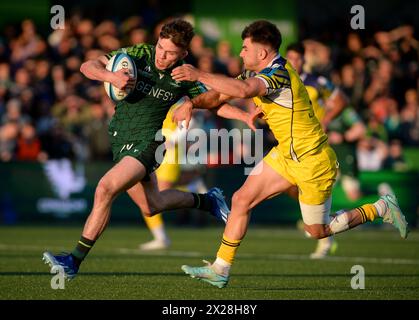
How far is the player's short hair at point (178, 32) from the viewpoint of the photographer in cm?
895

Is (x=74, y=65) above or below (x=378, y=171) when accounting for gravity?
above

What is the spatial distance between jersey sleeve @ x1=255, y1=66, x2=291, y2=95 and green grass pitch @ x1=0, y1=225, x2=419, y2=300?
184 centimetres

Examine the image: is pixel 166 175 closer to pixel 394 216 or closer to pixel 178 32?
pixel 394 216

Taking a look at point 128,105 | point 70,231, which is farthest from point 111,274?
point 70,231

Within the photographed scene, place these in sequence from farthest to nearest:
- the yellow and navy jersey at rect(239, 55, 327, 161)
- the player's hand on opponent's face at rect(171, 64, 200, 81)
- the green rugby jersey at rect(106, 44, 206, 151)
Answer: the green rugby jersey at rect(106, 44, 206, 151)
the yellow and navy jersey at rect(239, 55, 327, 161)
the player's hand on opponent's face at rect(171, 64, 200, 81)

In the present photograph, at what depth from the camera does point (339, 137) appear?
64.1 ft

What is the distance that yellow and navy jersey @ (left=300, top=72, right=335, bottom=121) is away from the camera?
12.8m

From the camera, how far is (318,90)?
12930 millimetres

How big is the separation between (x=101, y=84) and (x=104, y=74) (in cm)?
1230

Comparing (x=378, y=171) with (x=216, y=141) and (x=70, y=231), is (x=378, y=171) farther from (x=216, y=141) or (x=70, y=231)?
(x=70, y=231)

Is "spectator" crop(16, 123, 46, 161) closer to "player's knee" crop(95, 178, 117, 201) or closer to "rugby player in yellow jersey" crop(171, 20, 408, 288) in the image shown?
"rugby player in yellow jersey" crop(171, 20, 408, 288)

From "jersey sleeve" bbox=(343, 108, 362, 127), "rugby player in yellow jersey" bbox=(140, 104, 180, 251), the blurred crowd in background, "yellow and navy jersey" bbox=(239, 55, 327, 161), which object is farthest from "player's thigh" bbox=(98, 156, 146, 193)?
"jersey sleeve" bbox=(343, 108, 362, 127)

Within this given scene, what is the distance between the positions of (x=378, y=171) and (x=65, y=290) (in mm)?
11001

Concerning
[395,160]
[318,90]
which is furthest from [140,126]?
[395,160]
